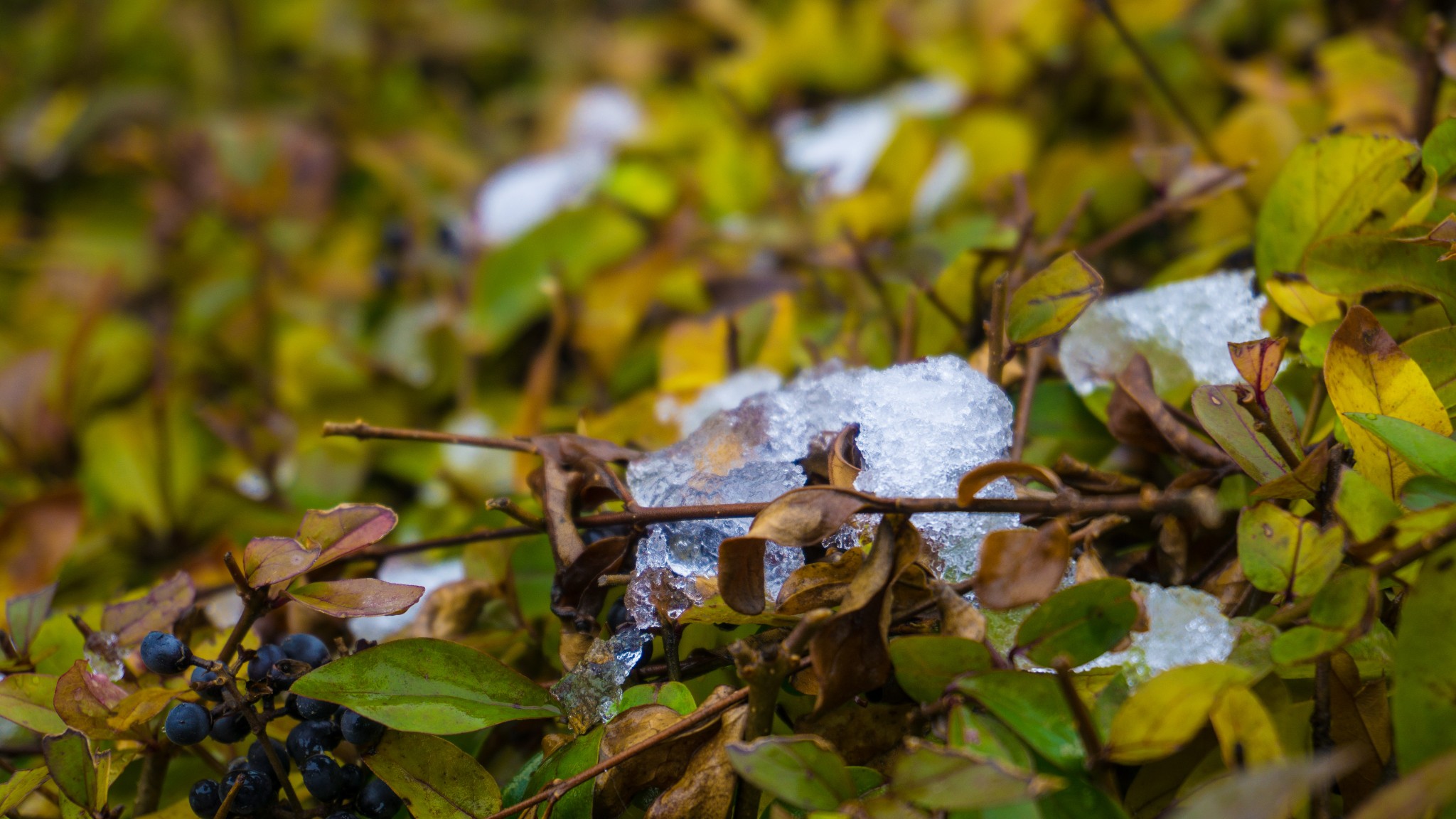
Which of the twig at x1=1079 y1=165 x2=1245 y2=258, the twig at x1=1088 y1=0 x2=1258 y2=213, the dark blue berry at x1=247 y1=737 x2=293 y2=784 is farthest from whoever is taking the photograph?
the twig at x1=1088 y1=0 x2=1258 y2=213

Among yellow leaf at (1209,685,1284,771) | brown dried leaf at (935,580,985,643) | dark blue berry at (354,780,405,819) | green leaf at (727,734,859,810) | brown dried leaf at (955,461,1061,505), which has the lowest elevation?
dark blue berry at (354,780,405,819)

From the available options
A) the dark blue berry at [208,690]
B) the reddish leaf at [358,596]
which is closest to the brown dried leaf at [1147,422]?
the reddish leaf at [358,596]

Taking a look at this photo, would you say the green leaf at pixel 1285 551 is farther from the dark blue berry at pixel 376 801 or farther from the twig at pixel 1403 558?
the dark blue berry at pixel 376 801

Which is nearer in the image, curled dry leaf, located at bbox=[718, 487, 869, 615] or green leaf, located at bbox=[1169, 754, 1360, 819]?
green leaf, located at bbox=[1169, 754, 1360, 819]

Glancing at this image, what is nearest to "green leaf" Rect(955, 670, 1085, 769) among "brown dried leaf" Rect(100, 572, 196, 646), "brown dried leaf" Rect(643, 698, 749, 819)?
"brown dried leaf" Rect(643, 698, 749, 819)

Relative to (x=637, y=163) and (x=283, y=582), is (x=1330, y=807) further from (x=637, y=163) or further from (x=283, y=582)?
(x=637, y=163)

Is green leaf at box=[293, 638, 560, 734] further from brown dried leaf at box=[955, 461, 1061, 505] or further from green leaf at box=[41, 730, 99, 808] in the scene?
brown dried leaf at box=[955, 461, 1061, 505]

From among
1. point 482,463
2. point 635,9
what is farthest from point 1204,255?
point 635,9
